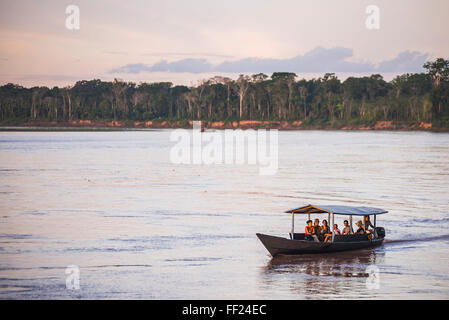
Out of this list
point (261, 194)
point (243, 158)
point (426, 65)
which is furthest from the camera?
point (426, 65)

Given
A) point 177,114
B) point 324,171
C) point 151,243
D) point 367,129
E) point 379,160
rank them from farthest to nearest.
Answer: point 177,114 → point 367,129 → point 379,160 → point 324,171 → point 151,243

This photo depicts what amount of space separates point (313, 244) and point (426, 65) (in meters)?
137

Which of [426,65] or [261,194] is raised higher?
[426,65]

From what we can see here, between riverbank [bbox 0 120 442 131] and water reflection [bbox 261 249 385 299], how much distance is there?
125 metres

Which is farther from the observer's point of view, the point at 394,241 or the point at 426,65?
the point at 426,65

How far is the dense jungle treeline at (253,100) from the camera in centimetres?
14779

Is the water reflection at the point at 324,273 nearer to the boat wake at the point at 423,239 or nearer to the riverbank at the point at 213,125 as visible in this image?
the boat wake at the point at 423,239

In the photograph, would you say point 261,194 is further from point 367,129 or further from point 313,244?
point 367,129

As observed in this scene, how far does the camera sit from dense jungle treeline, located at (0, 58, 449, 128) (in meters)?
148

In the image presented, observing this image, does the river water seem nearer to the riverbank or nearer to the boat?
the boat

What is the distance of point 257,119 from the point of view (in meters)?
170

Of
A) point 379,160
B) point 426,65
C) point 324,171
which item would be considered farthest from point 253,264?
point 426,65

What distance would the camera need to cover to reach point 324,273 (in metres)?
19.5

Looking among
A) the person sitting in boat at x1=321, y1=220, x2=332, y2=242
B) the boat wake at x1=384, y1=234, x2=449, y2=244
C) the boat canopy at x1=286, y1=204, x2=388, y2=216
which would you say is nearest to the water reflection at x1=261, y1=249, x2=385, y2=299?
the person sitting in boat at x1=321, y1=220, x2=332, y2=242
